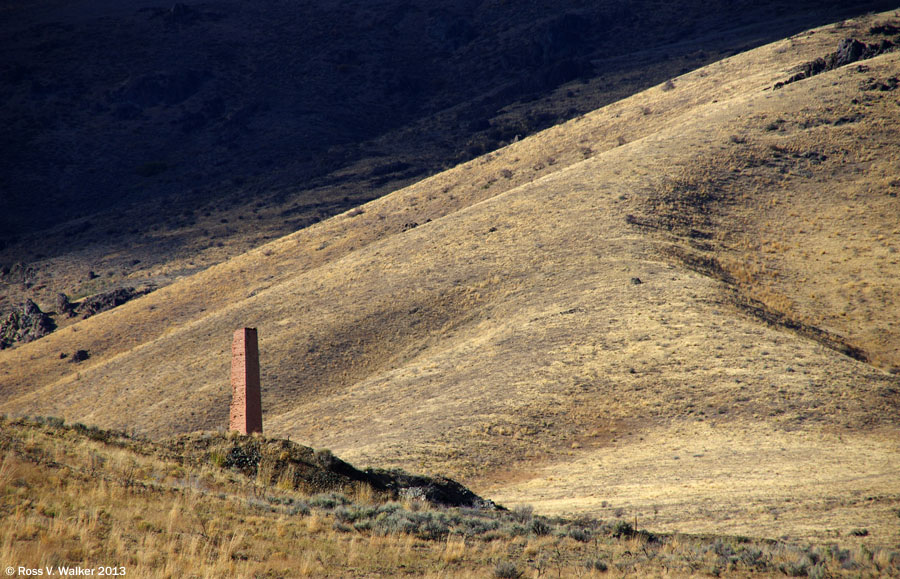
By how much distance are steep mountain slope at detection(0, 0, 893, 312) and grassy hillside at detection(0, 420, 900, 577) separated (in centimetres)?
6416

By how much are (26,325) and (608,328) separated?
181 ft

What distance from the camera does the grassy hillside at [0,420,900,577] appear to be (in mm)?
10797

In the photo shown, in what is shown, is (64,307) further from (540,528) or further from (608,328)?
(540,528)

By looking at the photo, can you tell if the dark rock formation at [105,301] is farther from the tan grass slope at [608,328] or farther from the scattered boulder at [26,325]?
the tan grass slope at [608,328]

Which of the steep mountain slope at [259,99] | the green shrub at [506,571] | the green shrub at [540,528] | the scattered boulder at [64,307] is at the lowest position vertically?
the green shrub at [540,528]

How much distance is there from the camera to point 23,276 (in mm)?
84312

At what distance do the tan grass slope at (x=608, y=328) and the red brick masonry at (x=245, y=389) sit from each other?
523cm

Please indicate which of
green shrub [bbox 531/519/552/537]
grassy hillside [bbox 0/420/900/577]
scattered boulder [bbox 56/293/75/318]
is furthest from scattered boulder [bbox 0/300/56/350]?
green shrub [bbox 531/519/552/537]

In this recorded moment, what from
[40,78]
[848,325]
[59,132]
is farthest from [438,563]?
[40,78]

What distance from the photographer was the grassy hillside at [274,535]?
10.8 meters

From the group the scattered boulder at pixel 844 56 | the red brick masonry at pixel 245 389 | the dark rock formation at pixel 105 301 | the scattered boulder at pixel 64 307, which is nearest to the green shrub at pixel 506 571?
the red brick masonry at pixel 245 389

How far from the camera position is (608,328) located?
37.0m

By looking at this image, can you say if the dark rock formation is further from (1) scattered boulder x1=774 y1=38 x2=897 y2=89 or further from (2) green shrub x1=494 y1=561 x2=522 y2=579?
(2) green shrub x1=494 y1=561 x2=522 y2=579

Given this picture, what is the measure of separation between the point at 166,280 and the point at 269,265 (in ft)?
57.1
